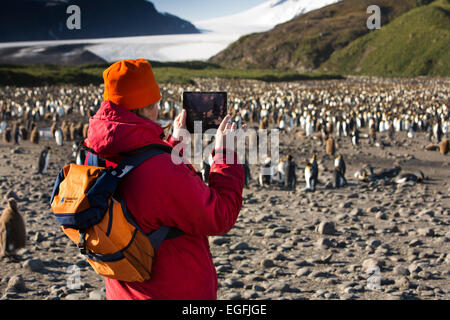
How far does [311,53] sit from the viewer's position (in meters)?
78.9

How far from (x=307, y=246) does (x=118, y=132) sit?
4277 millimetres

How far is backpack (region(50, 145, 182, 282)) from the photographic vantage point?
150cm

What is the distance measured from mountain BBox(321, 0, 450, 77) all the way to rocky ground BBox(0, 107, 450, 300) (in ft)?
190

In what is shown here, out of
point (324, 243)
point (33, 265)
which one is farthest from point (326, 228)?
point (33, 265)

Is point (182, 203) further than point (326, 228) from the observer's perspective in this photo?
No

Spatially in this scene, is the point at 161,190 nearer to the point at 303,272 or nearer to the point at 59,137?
the point at 303,272

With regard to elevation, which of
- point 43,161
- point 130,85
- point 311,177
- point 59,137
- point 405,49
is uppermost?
point 405,49

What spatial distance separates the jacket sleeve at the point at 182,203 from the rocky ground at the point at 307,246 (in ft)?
8.76

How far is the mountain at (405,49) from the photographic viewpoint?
6131cm

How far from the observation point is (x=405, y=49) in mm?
65750

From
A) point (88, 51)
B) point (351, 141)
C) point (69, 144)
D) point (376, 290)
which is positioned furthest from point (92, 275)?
point (88, 51)

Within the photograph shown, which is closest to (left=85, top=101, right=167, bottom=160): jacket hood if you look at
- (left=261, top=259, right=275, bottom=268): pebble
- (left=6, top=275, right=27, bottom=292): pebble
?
(left=6, top=275, right=27, bottom=292): pebble

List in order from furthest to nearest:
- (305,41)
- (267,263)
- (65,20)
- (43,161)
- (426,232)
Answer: (65,20) < (305,41) < (43,161) < (426,232) < (267,263)
